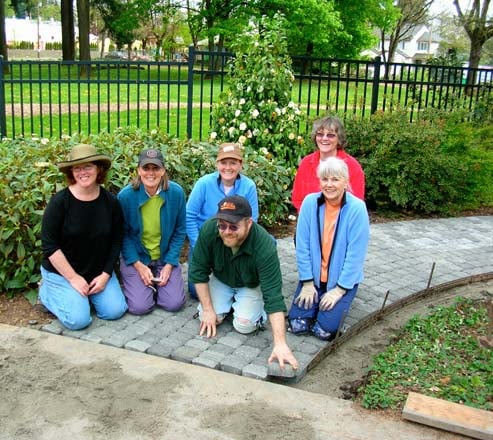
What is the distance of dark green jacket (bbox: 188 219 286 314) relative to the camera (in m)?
3.95

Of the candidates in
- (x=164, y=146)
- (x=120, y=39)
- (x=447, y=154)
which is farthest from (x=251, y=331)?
(x=120, y=39)

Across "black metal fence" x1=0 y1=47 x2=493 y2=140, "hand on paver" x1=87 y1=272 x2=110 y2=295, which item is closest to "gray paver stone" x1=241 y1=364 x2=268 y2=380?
"hand on paver" x1=87 y1=272 x2=110 y2=295

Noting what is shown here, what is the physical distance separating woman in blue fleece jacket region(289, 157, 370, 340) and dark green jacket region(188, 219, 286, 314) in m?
0.41

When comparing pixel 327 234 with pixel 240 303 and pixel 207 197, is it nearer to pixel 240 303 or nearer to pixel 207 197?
pixel 240 303

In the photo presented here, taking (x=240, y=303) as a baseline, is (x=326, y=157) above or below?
above

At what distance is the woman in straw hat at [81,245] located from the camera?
4.27 metres

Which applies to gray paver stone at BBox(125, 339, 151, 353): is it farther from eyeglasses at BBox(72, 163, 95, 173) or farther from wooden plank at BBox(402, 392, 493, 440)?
wooden plank at BBox(402, 392, 493, 440)

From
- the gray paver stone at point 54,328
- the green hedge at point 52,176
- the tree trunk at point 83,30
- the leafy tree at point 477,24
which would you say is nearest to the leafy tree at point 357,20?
the leafy tree at point 477,24

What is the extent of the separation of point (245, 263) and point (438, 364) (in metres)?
1.41

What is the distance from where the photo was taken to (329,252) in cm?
441

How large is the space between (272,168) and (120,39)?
1637 inches

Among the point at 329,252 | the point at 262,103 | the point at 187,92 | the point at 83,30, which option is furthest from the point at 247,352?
the point at 83,30

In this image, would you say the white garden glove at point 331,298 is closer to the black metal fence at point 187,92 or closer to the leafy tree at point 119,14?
the black metal fence at point 187,92

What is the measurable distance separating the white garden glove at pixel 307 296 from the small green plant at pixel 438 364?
0.59 meters
